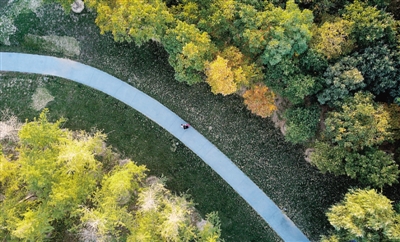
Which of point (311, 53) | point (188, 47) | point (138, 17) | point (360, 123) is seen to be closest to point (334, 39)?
point (311, 53)

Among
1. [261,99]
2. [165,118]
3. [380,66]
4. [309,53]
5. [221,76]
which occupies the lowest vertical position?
[221,76]

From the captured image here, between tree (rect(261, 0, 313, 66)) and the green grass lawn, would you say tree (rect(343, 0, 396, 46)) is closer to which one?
tree (rect(261, 0, 313, 66))

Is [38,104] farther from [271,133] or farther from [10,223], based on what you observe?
[271,133]

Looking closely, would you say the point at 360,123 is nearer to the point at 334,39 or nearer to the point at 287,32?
the point at 334,39

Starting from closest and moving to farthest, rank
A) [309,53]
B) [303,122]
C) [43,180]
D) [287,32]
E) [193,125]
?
[43,180] → [287,32] → [309,53] → [303,122] → [193,125]

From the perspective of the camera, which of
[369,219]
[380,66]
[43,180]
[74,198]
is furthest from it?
[380,66]

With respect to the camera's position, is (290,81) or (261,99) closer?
(290,81)
